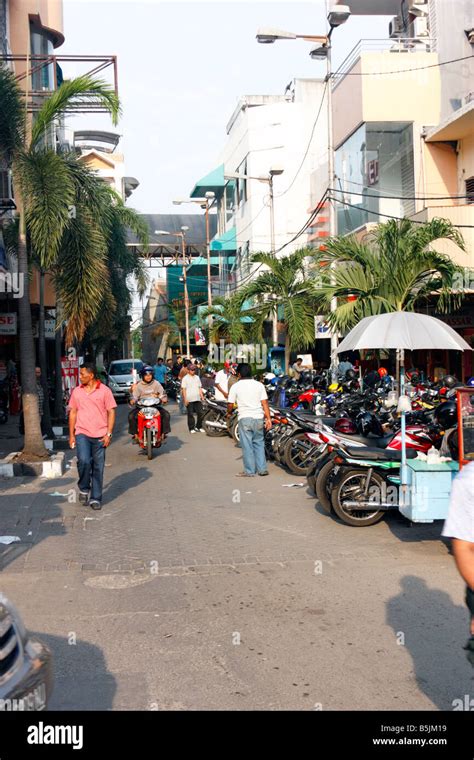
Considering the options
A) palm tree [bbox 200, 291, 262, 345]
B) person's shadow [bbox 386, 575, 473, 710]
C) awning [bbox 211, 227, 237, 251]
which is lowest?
person's shadow [bbox 386, 575, 473, 710]

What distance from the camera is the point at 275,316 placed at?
24953 millimetres

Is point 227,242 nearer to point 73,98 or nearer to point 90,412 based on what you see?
point 73,98

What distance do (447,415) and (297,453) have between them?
180 inches

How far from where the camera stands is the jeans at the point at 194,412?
2098 centimetres

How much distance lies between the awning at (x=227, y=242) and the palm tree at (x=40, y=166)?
3586 centimetres

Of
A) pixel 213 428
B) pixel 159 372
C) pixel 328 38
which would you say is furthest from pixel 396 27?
pixel 213 428

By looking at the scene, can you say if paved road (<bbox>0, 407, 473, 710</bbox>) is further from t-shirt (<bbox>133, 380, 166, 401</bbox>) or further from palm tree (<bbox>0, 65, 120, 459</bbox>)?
palm tree (<bbox>0, 65, 120, 459</bbox>)

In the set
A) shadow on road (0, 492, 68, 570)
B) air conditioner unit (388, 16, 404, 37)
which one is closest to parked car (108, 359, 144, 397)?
air conditioner unit (388, 16, 404, 37)

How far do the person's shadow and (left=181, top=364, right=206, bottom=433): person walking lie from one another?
13.4 m

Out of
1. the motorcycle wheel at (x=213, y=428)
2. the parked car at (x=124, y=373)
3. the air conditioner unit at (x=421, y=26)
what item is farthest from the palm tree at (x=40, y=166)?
the parked car at (x=124, y=373)

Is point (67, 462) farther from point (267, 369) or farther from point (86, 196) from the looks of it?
point (267, 369)

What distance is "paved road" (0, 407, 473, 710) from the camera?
474 cm

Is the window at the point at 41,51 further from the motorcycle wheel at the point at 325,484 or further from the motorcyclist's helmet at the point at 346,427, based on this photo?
the motorcycle wheel at the point at 325,484

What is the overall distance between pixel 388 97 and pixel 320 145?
19605 millimetres
